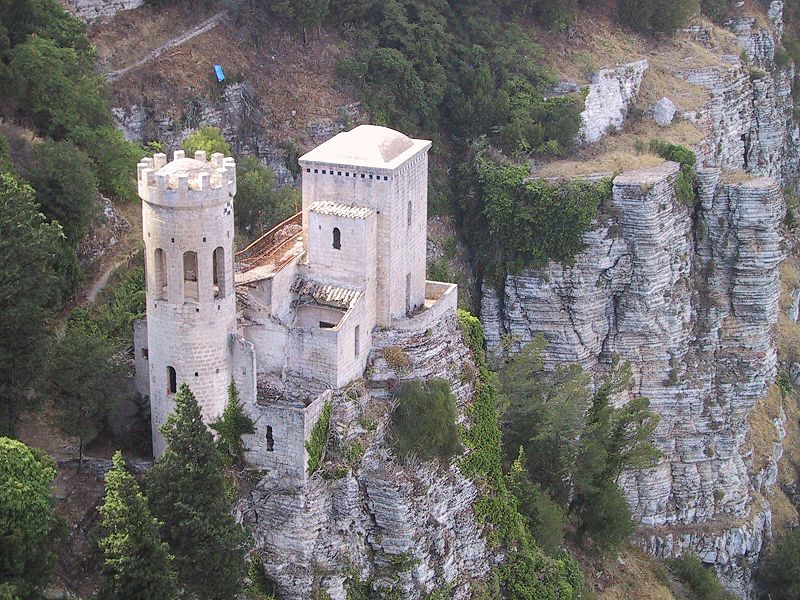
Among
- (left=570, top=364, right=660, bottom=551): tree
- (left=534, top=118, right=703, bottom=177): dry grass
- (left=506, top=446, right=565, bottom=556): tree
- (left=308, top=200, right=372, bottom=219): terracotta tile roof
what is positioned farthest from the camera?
(left=534, top=118, right=703, bottom=177): dry grass

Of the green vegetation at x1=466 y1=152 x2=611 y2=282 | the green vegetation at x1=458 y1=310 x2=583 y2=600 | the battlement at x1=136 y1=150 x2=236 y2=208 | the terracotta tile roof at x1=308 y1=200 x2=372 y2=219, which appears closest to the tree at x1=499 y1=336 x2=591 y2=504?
the green vegetation at x1=458 y1=310 x2=583 y2=600

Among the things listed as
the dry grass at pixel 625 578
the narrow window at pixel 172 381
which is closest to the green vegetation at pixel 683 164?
the dry grass at pixel 625 578

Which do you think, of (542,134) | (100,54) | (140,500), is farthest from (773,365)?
(140,500)

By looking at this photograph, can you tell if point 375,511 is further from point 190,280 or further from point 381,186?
point 381,186

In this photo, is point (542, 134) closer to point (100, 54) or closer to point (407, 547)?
point (100, 54)

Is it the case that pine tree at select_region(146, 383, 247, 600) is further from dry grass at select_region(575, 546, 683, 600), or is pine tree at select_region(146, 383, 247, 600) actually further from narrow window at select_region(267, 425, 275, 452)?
dry grass at select_region(575, 546, 683, 600)

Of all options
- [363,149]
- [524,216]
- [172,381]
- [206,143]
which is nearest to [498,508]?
[172,381]

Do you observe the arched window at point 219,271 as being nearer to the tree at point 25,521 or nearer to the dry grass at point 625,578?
the tree at point 25,521
